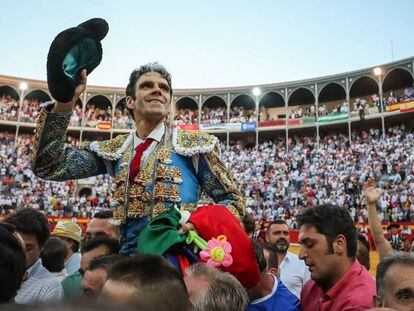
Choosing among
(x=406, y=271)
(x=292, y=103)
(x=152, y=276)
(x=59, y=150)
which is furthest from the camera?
(x=292, y=103)

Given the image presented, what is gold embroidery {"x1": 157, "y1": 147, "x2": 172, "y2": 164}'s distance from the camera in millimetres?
2043

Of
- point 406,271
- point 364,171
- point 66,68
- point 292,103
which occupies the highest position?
point 292,103

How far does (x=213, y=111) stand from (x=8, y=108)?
49.4 feet

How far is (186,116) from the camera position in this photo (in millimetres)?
30844

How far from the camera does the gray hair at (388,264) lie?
7.12 feet

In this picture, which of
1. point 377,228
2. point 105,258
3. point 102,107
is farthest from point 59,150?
point 102,107

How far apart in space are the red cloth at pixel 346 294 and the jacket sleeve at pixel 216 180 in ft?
2.64

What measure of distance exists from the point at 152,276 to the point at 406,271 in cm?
157

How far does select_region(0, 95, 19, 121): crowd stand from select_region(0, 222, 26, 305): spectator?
101 feet

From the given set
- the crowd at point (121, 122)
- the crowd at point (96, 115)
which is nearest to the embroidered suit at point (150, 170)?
the crowd at point (121, 122)

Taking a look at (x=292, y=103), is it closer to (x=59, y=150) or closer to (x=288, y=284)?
(x=288, y=284)

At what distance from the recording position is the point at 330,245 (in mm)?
2602

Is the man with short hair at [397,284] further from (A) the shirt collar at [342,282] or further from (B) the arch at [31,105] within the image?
(B) the arch at [31,105]

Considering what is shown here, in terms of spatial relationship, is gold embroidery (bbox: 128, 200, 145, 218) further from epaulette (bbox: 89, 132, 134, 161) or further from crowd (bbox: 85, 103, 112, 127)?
crowd (bbox: 85, 103, 112, 127)
